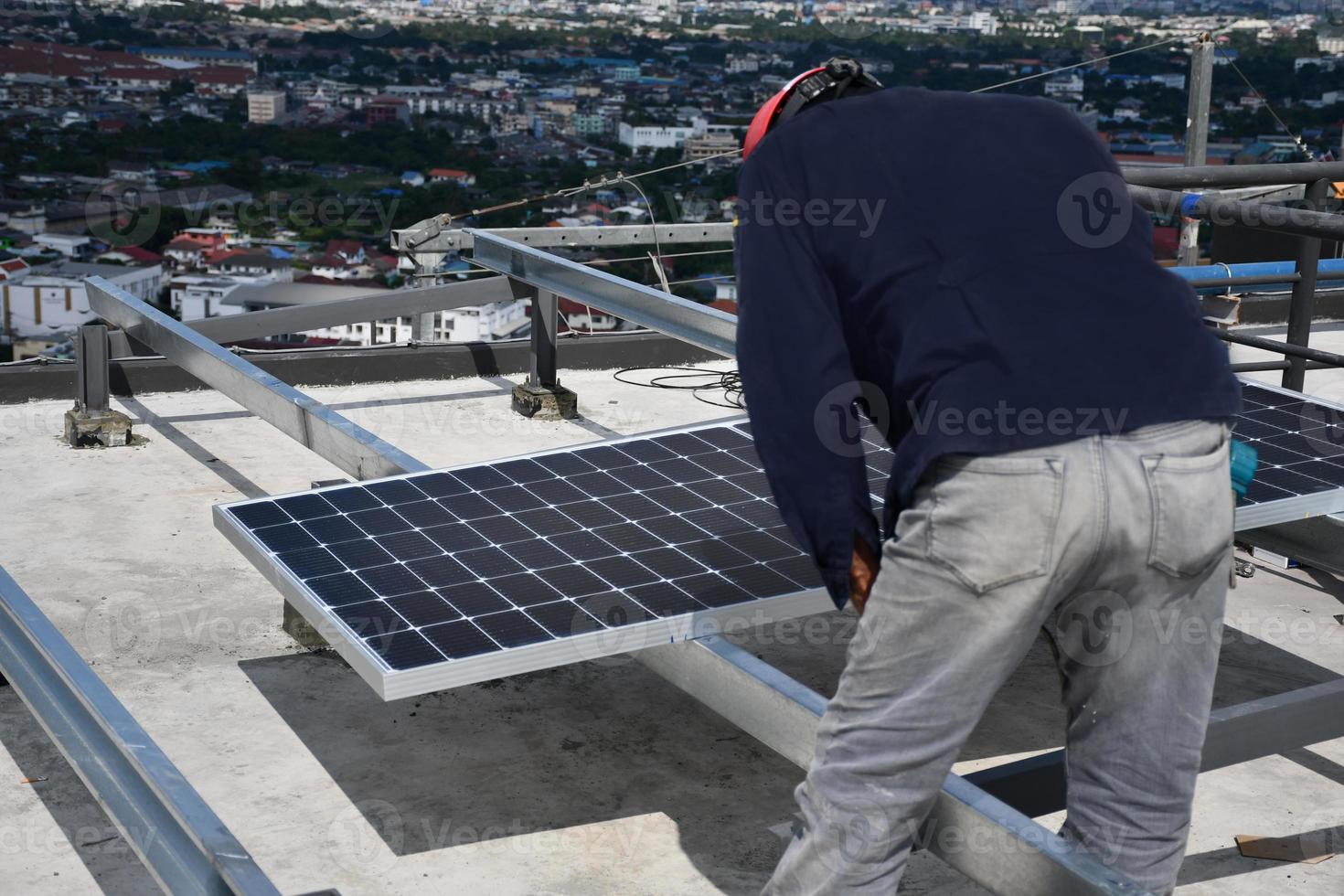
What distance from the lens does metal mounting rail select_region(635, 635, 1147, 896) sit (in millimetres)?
2184

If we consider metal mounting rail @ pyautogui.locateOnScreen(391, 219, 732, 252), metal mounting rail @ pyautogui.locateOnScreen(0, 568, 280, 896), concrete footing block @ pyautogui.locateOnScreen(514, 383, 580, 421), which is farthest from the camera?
metal mounting rail @ pyautogui.locateOnScreen(391, 219, 732, 252)

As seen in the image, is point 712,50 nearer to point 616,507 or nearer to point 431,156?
point 431,156

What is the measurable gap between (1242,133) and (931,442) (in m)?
37.5

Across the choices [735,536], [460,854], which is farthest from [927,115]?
[460,854]

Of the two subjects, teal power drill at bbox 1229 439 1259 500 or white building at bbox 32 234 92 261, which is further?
white building at bbox 32 234 92 261

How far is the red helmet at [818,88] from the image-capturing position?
2.35 metres

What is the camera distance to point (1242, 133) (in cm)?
3600

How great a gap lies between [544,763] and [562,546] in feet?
2.33

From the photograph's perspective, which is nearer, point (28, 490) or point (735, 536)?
point (735, 536)

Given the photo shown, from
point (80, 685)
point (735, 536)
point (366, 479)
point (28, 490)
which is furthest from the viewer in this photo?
point (28, 490)

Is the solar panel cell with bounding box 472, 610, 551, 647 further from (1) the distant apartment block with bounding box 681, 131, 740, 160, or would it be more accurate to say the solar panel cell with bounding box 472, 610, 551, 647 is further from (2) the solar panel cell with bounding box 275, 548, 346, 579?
(1) the distant apartment block with bounding box 681, 131, 740, 160

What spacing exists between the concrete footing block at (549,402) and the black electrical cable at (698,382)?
833mm

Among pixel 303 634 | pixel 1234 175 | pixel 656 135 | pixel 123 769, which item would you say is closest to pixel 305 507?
pixel 303 634

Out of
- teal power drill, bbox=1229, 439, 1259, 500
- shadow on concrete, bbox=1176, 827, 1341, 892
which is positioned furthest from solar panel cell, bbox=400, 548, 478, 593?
shadow on concrete, bbox=1176, 827, 1341, 892
